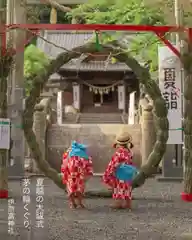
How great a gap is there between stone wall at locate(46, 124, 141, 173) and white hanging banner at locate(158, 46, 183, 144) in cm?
433

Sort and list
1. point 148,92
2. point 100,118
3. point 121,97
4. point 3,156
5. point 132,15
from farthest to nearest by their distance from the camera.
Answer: point 121,97
point 100,118
point 132,15
point 148,92
point 3,156

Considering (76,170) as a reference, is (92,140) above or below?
above

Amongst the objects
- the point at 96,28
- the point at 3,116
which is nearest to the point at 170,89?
the point at 96,28

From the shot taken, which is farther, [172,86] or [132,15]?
[132,15]

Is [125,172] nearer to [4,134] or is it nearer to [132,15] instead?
[4,134]

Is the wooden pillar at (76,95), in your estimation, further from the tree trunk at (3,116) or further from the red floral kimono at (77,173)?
the red floral kimono at (77,173)

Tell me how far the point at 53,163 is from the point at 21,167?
1758mm

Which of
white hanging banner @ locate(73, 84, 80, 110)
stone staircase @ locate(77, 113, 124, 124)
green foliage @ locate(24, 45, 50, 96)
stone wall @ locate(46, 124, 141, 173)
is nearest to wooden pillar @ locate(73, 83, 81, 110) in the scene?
white hanging banner @ locate(73, 84, 80, 110)

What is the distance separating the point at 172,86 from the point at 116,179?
10.6 feet

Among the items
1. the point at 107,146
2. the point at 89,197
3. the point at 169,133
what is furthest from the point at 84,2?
the point at 89,197

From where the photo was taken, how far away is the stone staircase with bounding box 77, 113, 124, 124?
30875mm

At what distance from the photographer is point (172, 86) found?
38.7 ft

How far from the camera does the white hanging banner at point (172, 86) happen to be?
442 inches

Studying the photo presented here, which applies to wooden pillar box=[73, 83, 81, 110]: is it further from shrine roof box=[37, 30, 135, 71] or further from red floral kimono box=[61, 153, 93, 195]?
red floral kimono box=[61, 153, 93, 195]
